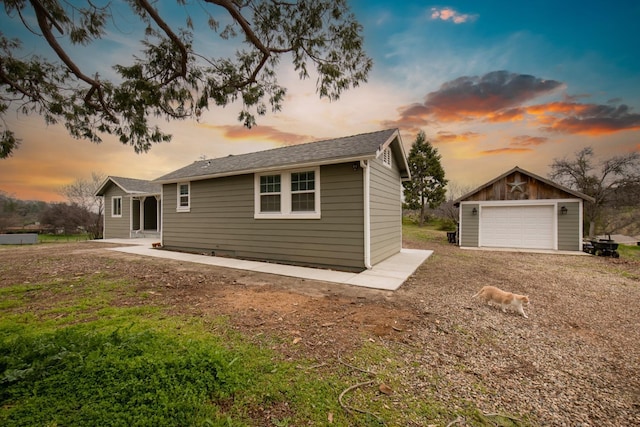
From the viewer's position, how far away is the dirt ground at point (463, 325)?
2211 millimetres

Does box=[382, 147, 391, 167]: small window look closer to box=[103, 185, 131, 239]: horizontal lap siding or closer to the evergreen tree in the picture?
box=[103, 185, 131, 239]: horizontal lap siding

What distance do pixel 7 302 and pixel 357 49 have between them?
739 cm

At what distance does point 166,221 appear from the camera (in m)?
11.0

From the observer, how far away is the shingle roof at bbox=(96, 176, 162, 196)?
15.9 metres

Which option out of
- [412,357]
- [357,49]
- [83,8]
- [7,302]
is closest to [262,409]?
[412,357]

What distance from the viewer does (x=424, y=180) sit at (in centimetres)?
2686

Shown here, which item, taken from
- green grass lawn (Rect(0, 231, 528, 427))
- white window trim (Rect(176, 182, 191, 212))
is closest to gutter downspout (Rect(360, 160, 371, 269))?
green grass lawn (Rect(0, 231, 528, 427))

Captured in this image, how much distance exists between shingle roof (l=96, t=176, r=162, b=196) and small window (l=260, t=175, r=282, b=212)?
1120cm

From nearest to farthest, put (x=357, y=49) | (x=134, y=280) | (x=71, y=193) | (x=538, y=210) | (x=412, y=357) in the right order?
1. (x=412, y=357)
2. (x=357, y=49)
3. (x=134, y=280)
4. (x=538, y=210)
5. (x=71, y=193)

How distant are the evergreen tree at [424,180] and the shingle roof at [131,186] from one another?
22.3 metres

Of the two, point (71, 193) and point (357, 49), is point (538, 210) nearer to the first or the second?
Answer: point (357, 49)

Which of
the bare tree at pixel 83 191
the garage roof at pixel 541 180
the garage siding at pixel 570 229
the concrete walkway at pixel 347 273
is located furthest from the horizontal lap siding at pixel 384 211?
the bare tree at pixel 83 191

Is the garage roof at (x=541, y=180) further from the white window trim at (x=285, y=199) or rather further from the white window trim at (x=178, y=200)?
the white window trim at (x=178, y=200)

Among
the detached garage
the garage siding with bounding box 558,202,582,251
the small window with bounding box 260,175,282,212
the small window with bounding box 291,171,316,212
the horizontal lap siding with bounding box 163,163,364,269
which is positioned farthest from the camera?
the detached garage
